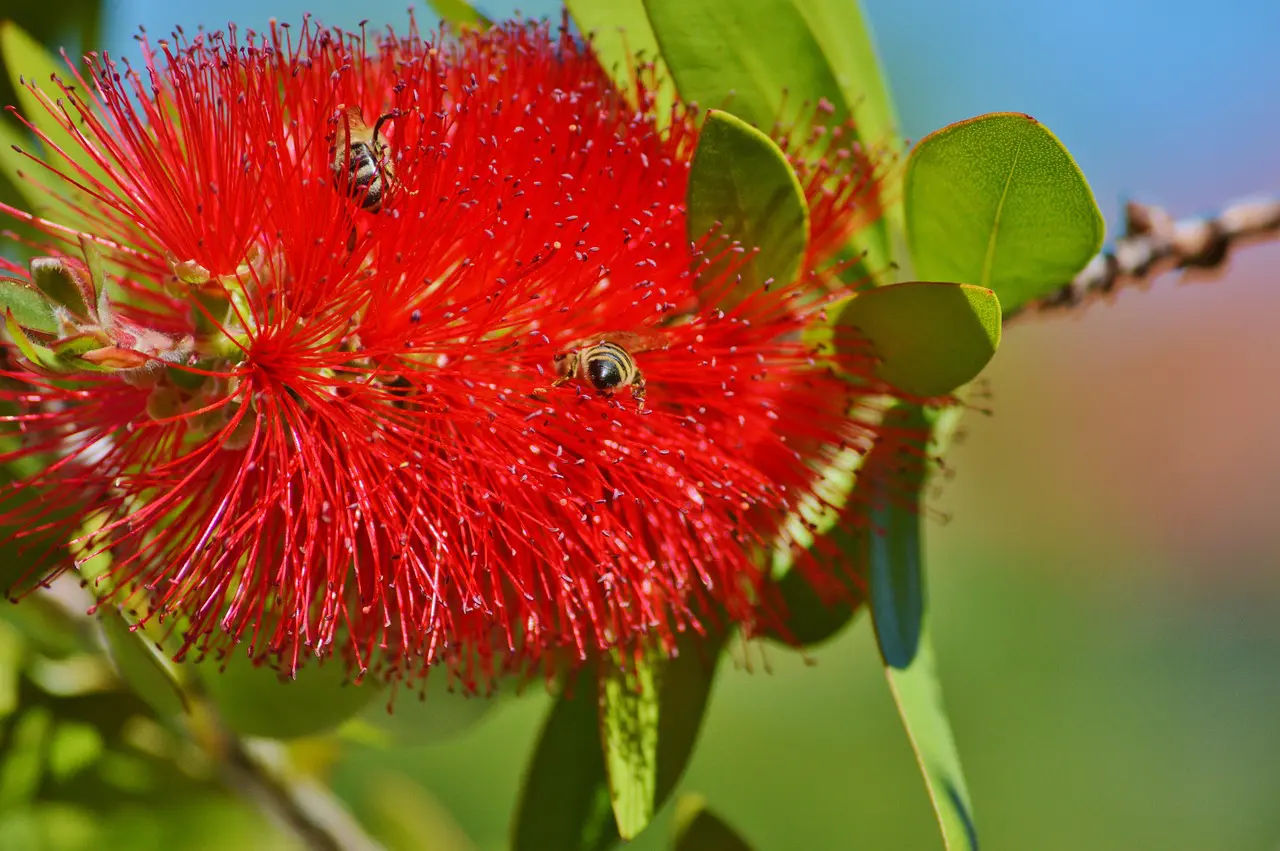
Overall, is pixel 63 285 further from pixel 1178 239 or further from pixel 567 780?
pixel 1178 239

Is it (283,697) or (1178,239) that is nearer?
(283,697)

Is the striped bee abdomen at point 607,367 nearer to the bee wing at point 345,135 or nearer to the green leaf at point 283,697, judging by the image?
the bee wing at point 345,135

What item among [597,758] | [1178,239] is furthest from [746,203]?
[1178,239]

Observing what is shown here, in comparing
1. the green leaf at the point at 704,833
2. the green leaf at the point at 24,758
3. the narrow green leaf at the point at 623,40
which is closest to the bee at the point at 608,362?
the narrow green leaf at the point at 623,40

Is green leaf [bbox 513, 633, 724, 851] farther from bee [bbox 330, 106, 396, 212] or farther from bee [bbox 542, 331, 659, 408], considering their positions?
bee [bbox 330, 106, 396, 212]

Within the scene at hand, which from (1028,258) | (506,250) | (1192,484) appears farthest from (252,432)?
A: (1192,484)

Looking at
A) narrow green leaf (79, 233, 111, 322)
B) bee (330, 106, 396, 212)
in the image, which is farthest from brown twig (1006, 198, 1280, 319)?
narrow green leaf (79, 233, 111, 322)

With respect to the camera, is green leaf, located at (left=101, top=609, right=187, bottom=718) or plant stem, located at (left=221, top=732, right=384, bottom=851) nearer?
green leaf, located at (left=101, top=609, right=187, bottom=718)
